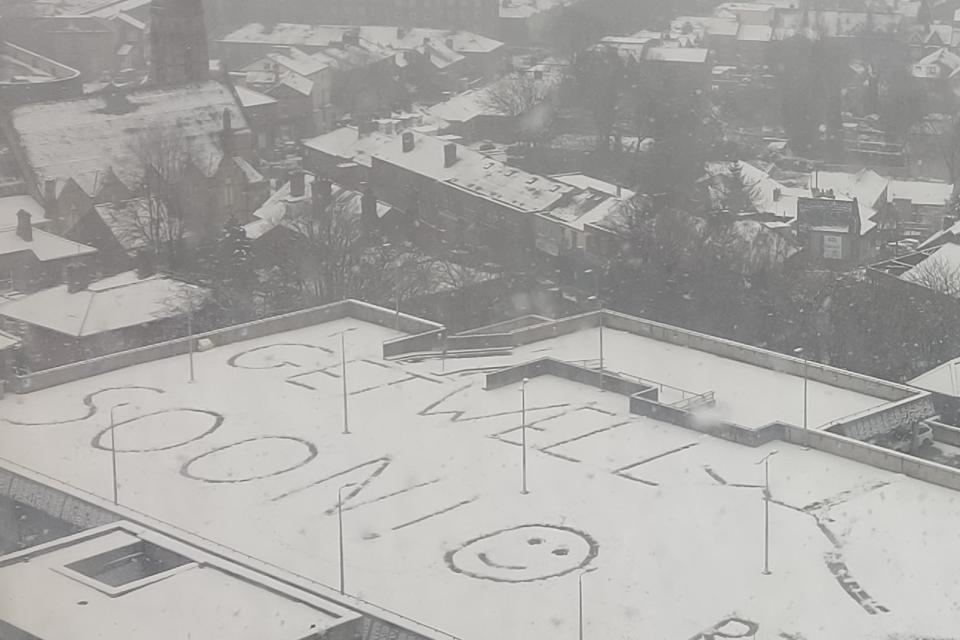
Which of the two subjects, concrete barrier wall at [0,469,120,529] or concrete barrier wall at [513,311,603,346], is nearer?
concrete barrier wall at [0,469,120,529]

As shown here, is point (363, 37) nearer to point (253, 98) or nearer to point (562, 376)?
point (253, 98)

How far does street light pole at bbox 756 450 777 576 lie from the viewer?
6027 mm

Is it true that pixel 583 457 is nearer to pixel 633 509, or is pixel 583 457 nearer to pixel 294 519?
pixel 633 509

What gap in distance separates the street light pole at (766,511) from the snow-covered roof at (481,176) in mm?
6069

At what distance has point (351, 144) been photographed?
15.1m

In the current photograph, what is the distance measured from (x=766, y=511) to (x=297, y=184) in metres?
7.37

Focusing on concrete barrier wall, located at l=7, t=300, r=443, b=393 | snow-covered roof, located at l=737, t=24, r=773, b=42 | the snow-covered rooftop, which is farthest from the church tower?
snow-covered roof, located at l=737, t=24, r=773, b=42

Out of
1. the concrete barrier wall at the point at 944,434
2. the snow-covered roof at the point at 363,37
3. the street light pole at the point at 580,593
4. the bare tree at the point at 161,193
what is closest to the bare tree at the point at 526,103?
the snow-covered roof at the point at 363,37

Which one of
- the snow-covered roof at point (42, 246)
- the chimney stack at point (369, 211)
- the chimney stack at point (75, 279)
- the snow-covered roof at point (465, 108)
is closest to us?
the chimney stack at point (75, 279)

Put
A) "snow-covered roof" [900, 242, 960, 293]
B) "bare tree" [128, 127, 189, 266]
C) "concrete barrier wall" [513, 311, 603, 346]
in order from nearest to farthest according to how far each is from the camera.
Result: "concrete barrier wall" [513, 311, 603, 346], "snow-covered roof" [900, 242, 960, 293], "bare tree" [128, 127, 189, 266]

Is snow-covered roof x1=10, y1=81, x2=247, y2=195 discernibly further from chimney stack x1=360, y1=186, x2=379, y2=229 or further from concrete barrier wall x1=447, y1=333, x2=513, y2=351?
concrete barrier wall x1=447, y1=333, x2=513, y2=351

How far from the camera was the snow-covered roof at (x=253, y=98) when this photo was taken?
17.2 meters

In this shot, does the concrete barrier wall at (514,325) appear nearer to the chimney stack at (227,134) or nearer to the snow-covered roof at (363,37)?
the chimney stack at (227,134)

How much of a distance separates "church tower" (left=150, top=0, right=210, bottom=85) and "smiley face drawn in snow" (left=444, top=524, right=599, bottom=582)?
9.01 metres
